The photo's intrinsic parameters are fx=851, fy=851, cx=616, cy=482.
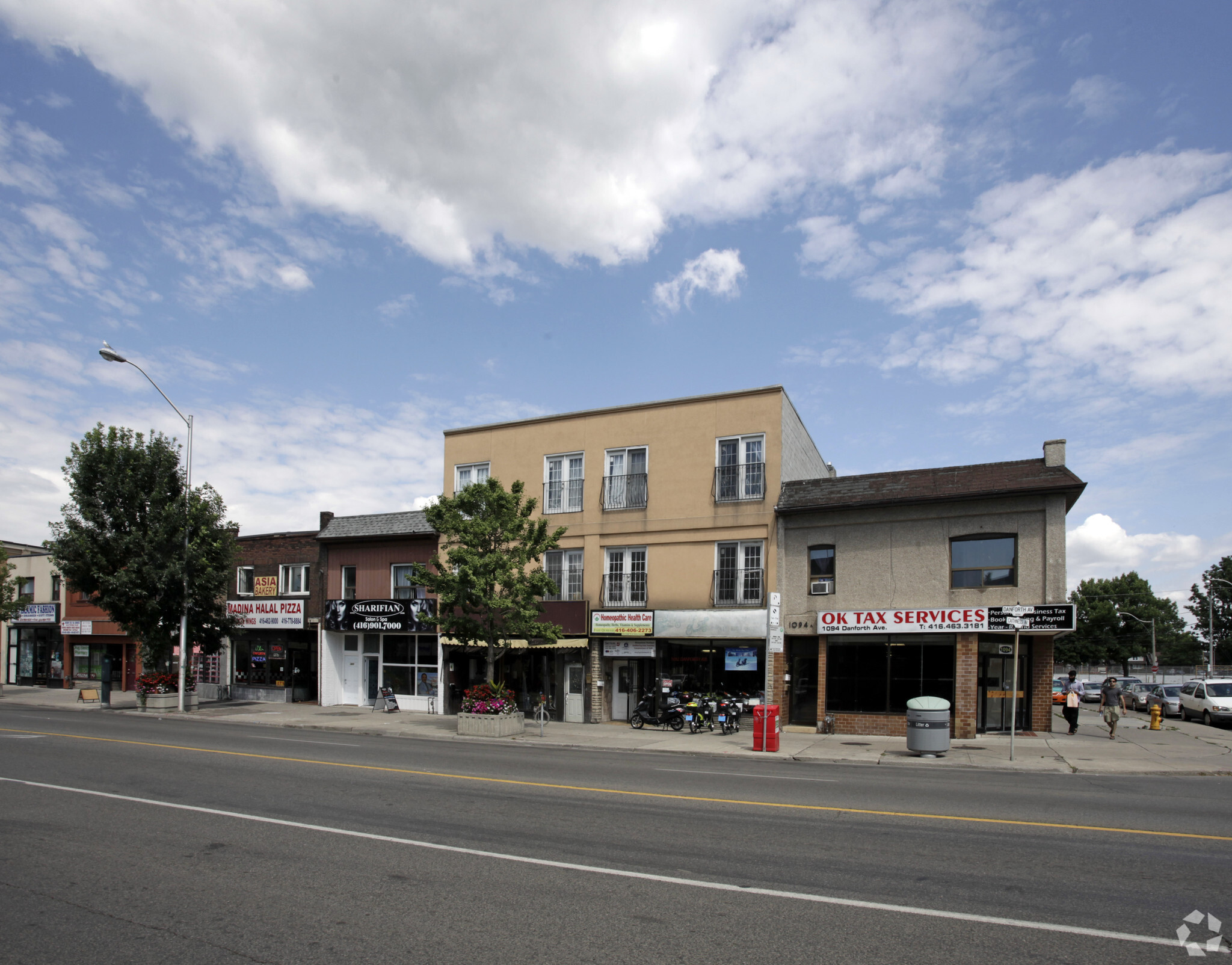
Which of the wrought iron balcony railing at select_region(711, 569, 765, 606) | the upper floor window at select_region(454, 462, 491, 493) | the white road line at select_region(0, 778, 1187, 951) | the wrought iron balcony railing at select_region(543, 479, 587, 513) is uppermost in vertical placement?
the upper floor window at select_region(454, 462, 491, 493)

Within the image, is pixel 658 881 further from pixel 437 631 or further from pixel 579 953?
pixel 437 631

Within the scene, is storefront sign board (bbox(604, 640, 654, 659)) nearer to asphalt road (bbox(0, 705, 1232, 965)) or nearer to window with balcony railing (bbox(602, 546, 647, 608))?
window with balcony railing (bbox(602, 546, 647, 608))

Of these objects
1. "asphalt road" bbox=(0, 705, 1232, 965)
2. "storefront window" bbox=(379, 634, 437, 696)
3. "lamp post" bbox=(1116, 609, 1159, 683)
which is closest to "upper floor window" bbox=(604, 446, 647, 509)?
"storefront window" bbox=(379, 634, 437, 696)

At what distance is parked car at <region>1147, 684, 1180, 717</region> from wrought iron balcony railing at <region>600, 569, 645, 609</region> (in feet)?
71.2

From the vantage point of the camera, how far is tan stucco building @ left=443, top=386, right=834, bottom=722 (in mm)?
24922

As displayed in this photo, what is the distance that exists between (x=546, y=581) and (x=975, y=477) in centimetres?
1197

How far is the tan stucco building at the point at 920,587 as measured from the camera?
22016 mm

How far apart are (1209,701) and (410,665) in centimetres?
2776

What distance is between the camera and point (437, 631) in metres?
28.8

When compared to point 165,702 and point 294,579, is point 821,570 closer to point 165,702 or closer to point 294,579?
point 294,579

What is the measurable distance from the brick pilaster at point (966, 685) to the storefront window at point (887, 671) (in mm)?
395

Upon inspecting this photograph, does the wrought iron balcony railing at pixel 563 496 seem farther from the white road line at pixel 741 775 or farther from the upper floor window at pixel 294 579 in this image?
the white road line at pixel 741 775

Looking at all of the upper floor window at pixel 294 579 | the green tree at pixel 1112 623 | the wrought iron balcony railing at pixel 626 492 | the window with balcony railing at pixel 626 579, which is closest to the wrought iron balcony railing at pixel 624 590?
the window with balcony railing at pixel 626 579

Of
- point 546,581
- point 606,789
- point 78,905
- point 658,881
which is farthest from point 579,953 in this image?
point 546,581
